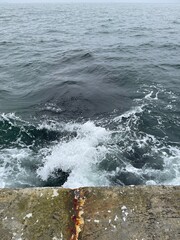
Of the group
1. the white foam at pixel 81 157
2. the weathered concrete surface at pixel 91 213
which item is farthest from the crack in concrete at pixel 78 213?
the white foam at pixel 81 157

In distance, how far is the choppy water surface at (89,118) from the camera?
679cm

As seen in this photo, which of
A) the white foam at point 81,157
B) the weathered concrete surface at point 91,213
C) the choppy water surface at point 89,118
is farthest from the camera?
the choppy water surface at point 89,118

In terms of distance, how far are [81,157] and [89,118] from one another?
234cm

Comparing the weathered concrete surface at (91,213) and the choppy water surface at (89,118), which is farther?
the choppy water surface at (89,118)

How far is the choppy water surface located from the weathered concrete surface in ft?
9.80

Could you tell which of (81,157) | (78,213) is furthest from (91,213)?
(81,157)

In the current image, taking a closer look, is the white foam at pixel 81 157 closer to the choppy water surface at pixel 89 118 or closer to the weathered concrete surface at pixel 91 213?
the choppy water surface at pixel 89 118

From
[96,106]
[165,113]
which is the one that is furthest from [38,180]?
[165,113]

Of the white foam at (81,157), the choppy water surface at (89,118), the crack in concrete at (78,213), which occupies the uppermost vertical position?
the crack in concrete at (78,213)

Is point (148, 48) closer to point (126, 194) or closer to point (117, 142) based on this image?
point (117, 142)

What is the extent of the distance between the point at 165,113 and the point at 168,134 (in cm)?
147

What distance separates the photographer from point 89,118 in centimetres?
924

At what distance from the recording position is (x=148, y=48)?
2003 centimetres

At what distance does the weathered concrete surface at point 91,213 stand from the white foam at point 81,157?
2.95m
